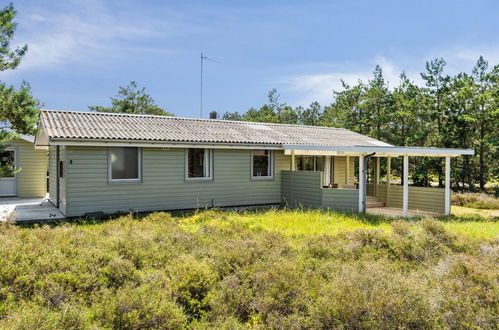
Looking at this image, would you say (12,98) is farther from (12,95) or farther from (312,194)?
(312,194)

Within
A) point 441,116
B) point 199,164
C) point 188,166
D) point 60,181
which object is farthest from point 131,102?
point 441,116

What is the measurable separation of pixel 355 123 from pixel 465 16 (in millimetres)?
15980

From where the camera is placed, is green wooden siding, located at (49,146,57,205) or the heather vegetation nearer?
the heather vegetation

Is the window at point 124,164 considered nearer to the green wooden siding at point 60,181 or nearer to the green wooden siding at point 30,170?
the green wooden siding at point 60,181

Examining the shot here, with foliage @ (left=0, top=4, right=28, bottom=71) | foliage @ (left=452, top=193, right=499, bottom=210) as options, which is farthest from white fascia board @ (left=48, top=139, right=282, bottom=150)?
foliage @ (left=452, top=193, right=499, bottom=210)

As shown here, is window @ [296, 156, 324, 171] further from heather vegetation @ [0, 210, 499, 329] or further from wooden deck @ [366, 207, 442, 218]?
heather vegetation @ [0, 210, 499, 329]

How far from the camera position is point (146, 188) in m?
12.0

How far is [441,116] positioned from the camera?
24.5 m

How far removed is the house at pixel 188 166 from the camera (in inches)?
434

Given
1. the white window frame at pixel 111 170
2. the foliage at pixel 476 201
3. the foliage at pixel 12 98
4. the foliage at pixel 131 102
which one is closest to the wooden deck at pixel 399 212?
the foliage at pixel 476 201

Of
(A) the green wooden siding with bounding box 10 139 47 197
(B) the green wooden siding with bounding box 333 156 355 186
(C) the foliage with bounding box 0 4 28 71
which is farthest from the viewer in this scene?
(B) the green wooden siding with bounding box 333 156 355 186

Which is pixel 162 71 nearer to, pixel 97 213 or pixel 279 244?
pixel 97 213

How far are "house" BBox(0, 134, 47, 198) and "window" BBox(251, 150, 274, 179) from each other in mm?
9727

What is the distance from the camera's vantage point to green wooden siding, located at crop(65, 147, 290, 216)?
1089 centimetres
